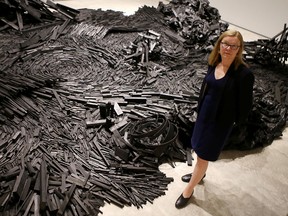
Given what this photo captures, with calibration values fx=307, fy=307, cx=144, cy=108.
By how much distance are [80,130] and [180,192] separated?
1694 mm

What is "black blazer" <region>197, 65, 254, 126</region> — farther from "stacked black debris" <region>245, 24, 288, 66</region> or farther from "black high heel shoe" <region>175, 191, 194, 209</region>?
"stacked black debris" <region>245, 24, 288, 66</region>

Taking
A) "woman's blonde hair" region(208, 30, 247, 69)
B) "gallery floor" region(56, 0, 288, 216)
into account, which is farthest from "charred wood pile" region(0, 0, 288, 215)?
"woman's blonde hair" region(208, 30, 247, 69)

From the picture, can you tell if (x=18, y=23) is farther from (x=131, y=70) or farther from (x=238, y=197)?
(x=238, y=197)

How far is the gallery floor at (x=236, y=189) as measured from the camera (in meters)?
3.58

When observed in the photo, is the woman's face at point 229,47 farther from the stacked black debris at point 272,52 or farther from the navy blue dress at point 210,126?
the stacked black debris at point 272,52

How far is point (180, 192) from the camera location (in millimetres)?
3799

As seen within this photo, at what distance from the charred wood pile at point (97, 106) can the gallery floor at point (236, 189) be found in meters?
0.14

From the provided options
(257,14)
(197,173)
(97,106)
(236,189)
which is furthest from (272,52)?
(197,173)

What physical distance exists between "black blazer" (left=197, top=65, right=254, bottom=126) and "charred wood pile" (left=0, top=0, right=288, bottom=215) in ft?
4.16

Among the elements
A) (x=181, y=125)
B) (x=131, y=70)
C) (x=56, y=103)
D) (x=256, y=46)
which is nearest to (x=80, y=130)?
(x=56, y=103)

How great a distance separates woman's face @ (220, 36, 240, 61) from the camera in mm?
2723

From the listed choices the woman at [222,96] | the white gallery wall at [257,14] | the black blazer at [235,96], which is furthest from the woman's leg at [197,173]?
the white gallery wall at [257,14]

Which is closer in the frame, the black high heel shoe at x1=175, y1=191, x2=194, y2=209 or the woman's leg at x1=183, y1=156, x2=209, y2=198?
the woman's leg at x1=183, y1=156, x2=209, y2=198

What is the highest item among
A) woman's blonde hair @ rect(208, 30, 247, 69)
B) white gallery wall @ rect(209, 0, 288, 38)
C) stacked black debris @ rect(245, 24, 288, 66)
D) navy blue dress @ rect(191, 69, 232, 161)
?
white gallery wall @ rect(209, 0, 288, 38)
